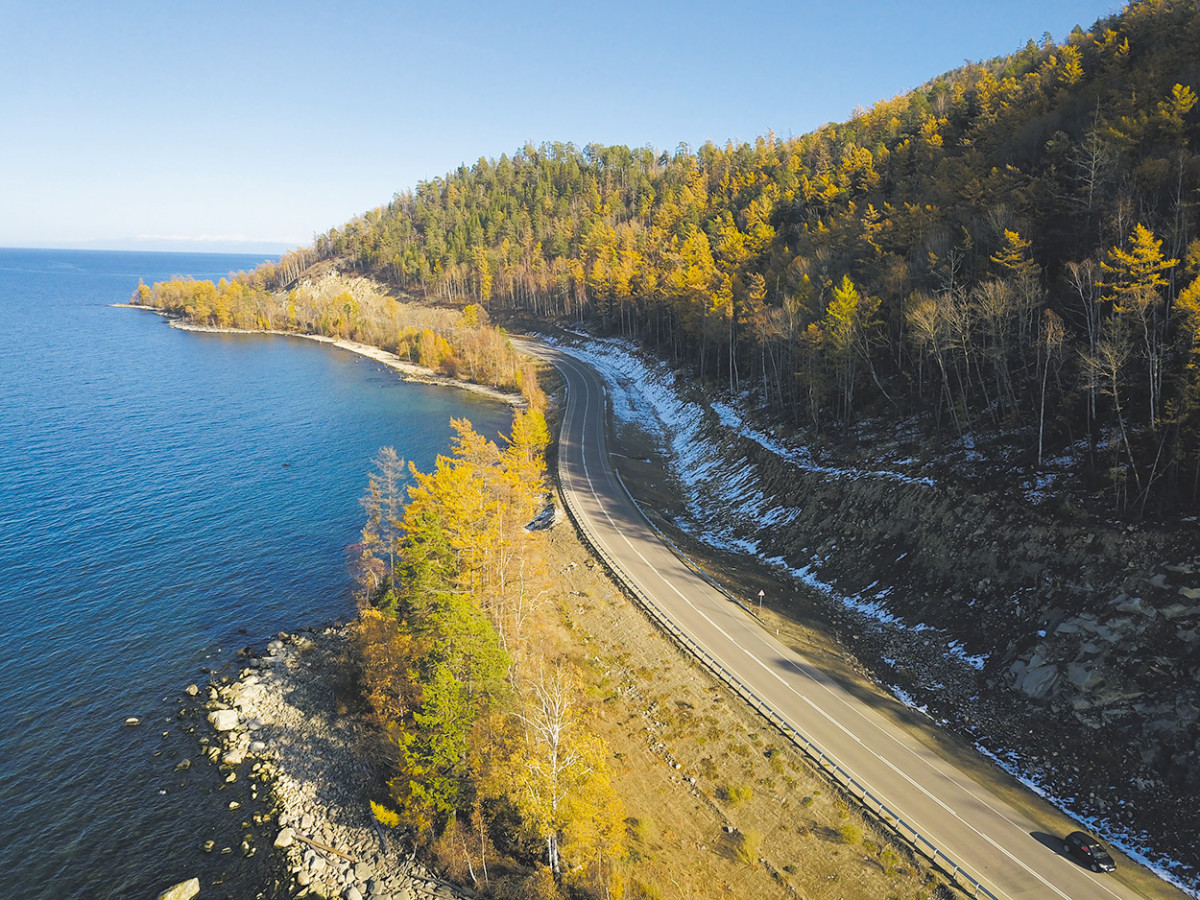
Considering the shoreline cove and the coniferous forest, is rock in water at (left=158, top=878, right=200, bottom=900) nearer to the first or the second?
the coniferous forest

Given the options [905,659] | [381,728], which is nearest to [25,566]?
[381,728]

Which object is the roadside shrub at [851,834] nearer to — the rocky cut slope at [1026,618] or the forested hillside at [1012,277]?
the rocky cut slope at [1026,618]

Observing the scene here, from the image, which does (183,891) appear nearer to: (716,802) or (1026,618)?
(716,802)

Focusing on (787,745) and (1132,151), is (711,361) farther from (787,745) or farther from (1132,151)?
(787,745)

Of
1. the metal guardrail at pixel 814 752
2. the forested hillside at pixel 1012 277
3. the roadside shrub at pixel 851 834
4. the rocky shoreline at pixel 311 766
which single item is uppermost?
the forested hillside at pixel 1012 277

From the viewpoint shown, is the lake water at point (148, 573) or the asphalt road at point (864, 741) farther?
the lake water at point (148, 573)

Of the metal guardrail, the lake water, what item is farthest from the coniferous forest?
the lake water

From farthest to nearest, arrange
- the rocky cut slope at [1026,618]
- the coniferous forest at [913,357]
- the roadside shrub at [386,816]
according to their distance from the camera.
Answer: the roadside shrub at [386,816] < the coniferous forest at [913,357] < the rocky cut slope at [1026,618]

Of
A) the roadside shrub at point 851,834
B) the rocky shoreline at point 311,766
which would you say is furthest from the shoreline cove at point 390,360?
the roadside shrub at point 851,834
